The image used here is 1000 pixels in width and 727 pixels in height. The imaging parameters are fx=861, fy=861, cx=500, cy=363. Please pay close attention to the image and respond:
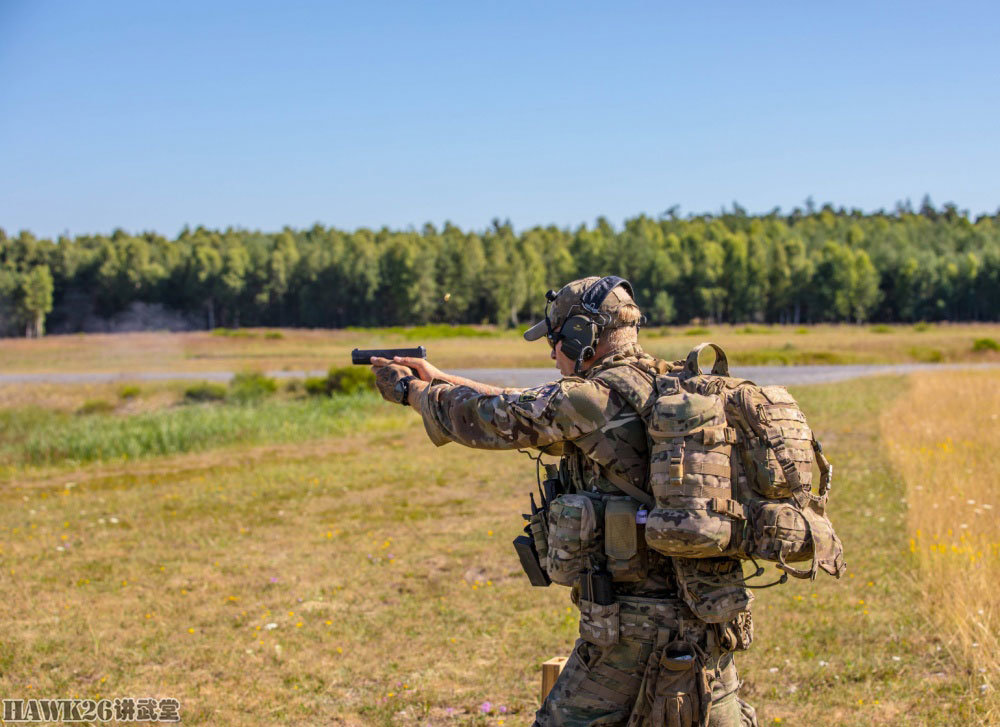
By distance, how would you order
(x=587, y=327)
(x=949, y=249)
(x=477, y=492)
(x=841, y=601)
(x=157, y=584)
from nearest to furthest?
1. (x=587, y=327)
2. (x=841, y=601)
3. (x=157, y=584)
4. (x=477, y=492)
5. (x=949, y=249)

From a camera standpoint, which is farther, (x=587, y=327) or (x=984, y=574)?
(x=984, y=574)

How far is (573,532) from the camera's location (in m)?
3.60

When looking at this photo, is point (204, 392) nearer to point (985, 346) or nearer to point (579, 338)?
point (579, 338)

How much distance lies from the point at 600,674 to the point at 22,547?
8.58 m

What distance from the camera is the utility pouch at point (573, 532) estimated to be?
3.59 meters

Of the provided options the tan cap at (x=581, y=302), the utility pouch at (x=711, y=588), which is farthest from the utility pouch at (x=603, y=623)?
the tan cap at (x=581, y=302)

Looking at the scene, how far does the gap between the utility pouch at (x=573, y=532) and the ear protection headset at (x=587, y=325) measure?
22.8 inches

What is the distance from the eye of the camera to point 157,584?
8398 mm

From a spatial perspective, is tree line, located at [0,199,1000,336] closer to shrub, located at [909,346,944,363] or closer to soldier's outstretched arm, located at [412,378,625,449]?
shrub, located at [909,346,944,363]

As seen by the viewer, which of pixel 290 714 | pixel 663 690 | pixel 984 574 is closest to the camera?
pixel 663 690

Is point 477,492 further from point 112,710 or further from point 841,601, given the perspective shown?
point 112,710

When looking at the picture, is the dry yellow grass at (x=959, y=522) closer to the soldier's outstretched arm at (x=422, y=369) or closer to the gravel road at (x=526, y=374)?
the soldier's outstretched arm at (x=422, y=369)

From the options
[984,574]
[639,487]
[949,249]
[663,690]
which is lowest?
[984,574]

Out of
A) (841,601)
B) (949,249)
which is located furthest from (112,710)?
(949,249)
